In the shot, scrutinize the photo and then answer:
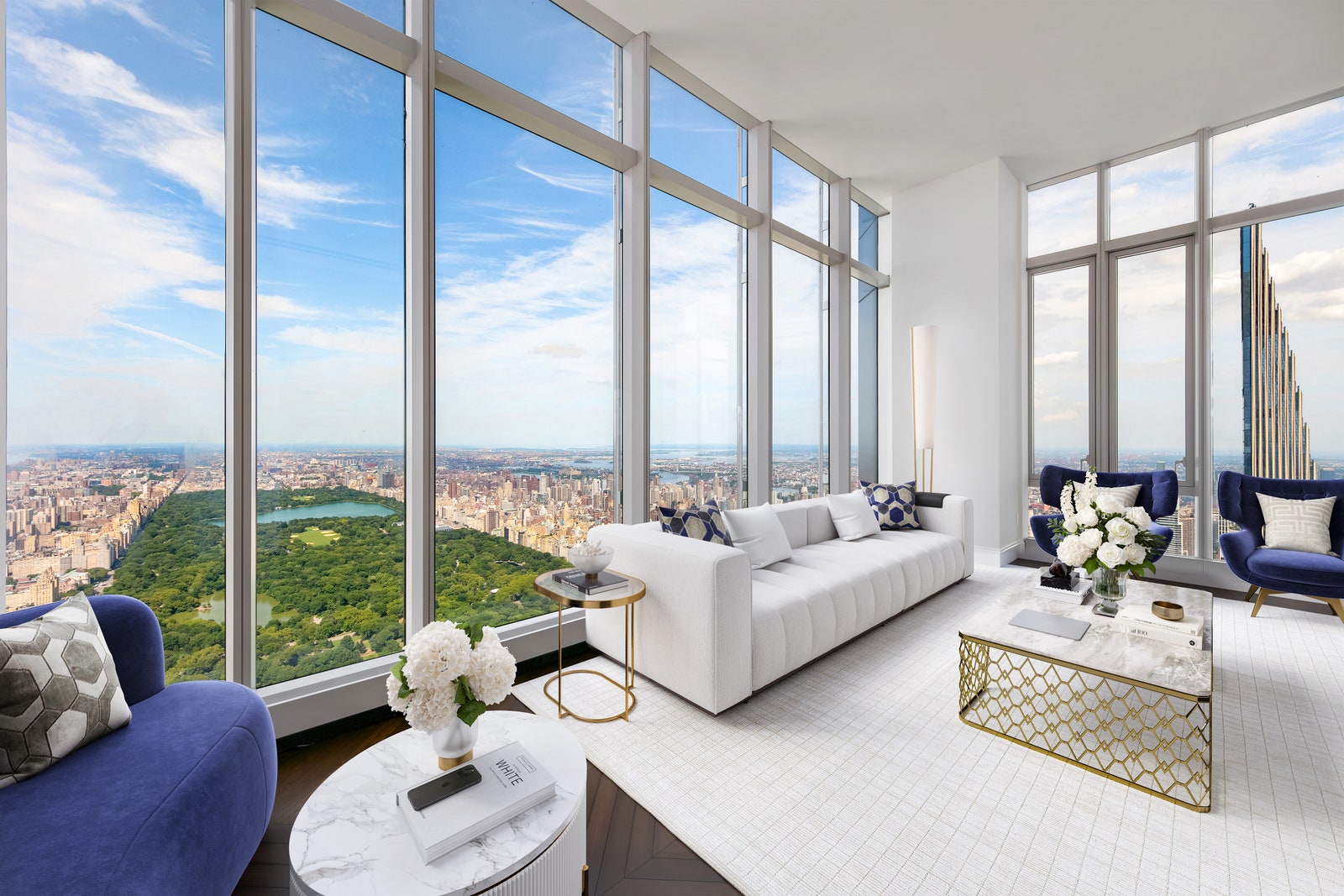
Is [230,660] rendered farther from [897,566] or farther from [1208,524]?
[1208,524]

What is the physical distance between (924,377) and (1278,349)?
2344 mm

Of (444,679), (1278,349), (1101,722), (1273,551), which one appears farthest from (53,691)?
(1278,349)

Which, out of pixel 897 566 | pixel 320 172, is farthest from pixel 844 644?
pixel 320 172

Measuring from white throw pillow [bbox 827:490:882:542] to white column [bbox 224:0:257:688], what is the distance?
3.24 meters

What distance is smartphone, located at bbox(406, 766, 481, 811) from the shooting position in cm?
107

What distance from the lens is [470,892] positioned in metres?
0.93

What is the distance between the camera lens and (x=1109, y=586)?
2445 millimetres

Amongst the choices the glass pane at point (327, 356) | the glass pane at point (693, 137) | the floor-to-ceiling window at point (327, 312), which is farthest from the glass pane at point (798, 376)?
the glass pane at point (327, 356)

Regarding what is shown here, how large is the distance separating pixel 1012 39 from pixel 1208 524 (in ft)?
12.6

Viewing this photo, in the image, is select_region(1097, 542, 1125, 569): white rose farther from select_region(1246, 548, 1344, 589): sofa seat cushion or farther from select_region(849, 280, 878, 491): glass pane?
select_region(849, 280, 878, 491): glass pane

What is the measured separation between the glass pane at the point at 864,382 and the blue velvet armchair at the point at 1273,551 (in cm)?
250

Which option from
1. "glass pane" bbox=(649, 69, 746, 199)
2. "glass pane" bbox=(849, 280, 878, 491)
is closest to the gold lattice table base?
"glass pane" bbox=(849, 280, 878, 491)

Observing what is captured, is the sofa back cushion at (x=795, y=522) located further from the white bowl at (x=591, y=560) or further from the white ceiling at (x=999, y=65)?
the white ceiling at (x=999, y=65)

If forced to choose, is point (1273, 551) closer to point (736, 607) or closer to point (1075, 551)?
point (1075, 551)
